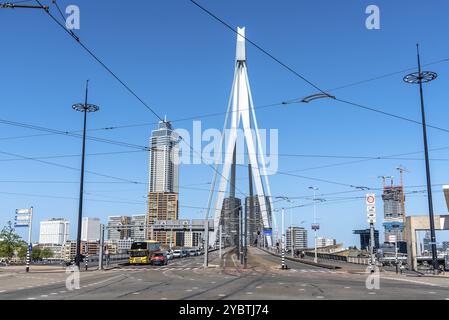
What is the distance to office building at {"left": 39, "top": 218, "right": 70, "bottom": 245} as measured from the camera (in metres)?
169

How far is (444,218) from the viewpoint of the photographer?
46719mm

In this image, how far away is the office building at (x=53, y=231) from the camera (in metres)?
169

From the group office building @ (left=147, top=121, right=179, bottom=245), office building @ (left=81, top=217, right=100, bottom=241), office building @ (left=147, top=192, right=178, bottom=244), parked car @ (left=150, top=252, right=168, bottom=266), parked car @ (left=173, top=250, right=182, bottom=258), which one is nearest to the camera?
office building @ (left=81, top=217, right=100, bottom=241)

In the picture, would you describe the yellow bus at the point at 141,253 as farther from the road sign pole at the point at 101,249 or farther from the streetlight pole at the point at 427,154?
the streetlight pole at the point at 427,154

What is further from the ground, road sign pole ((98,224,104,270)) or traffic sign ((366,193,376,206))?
traffic sign ((366,193,376,206))

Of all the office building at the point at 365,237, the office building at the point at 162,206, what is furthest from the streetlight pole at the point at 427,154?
the office building at the point at 365,237

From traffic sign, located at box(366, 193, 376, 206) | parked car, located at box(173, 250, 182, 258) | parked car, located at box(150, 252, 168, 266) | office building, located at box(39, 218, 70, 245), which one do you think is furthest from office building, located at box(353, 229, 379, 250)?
traffic sign, located at box(366, 193, 376, 206)

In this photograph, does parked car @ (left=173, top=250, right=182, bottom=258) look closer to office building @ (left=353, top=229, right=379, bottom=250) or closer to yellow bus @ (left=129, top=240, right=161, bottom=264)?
yellow bus @ (left=129, top=240, right=161, bottom=264)

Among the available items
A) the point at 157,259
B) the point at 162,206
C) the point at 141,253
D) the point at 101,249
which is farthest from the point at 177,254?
the point at 101,249

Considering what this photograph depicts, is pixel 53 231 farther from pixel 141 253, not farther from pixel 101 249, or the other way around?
pixel 101 249
